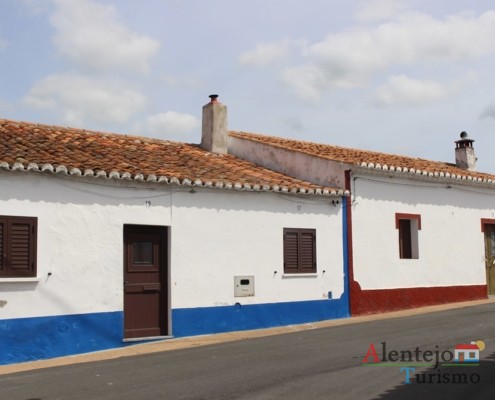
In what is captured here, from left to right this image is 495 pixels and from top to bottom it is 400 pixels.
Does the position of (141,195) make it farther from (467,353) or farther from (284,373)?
(467,353)

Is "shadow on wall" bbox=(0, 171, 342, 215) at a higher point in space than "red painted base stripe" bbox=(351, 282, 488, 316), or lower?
higher

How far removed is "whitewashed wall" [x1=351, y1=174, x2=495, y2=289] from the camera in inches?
607

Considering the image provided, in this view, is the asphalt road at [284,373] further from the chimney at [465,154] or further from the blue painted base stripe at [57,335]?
the chimney at [465,154]

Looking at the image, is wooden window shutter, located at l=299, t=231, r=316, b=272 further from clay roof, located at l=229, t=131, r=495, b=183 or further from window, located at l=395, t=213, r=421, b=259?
window, located at l=395, t=213, r=421, b=259

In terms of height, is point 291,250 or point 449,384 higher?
point 291,250

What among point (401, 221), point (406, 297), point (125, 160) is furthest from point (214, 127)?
point (406, 297)

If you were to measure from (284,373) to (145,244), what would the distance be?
190 inches

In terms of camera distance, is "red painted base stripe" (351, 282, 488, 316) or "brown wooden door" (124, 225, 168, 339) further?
"red painted base stripe" (351, 282, 488, 316)

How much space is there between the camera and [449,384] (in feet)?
23.9

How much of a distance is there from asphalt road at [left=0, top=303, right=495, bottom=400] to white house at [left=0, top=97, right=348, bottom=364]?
56.8 inches

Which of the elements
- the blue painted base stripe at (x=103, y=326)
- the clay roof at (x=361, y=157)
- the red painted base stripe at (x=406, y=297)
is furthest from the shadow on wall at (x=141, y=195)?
the red painted base stripe at (x=406, y=297)

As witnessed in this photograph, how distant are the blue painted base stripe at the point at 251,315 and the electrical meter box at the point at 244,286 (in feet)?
0.88

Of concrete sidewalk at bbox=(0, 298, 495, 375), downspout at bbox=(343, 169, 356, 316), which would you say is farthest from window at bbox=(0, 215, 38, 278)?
downspout at bbox=(343, 169, 356, 316)

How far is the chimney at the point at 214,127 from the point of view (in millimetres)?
17266
